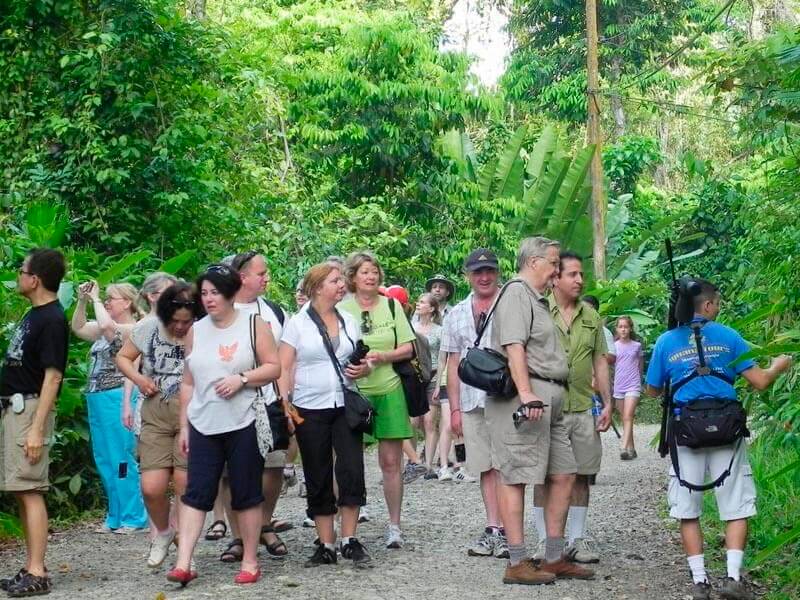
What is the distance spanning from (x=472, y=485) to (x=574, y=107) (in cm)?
2414

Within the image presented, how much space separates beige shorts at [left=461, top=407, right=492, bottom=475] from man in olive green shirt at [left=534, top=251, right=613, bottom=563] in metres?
Result: 0.70

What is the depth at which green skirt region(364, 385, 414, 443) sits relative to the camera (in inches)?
356

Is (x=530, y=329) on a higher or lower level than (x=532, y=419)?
higher

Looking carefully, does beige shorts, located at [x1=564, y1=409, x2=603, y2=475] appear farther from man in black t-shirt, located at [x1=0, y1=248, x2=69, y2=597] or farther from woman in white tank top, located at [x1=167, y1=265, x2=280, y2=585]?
man in black t-shirt, located at [x1=0, y1=248, x2=69, y2=597]

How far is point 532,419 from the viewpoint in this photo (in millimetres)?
7809

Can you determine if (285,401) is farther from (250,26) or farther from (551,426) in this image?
(250,26)

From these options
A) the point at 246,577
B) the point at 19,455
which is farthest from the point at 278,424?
the point at 19,455

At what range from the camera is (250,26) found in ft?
85.8

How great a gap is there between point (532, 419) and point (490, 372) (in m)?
0.38

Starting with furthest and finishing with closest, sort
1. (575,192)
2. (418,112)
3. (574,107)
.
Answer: (574,107) < (575,192) < (418,112)

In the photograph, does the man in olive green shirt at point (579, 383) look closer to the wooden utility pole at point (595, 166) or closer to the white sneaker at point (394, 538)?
the white sneaker at point (394, 538)

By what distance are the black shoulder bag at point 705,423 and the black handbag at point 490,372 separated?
1.01 m

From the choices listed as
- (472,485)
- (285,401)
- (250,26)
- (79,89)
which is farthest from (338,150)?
(285,401)

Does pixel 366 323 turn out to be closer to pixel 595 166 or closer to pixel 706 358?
pixel 706 358
